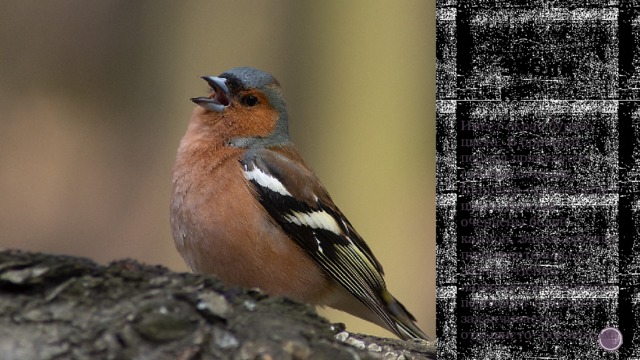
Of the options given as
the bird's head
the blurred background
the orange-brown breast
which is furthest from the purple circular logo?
the bird's head

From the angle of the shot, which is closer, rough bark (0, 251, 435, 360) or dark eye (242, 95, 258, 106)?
rough bark (0, 251, 435, 360)

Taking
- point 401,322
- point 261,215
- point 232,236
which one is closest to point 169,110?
point 261,215

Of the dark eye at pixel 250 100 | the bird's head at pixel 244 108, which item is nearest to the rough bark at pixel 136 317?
the bird's head at pixel 244 108

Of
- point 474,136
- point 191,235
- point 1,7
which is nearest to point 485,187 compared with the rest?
point 474,136

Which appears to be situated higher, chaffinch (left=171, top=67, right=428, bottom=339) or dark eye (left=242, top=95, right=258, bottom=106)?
dark eye (left=242, top=95, right=258, bottom=106)

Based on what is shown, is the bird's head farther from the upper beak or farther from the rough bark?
the rough bark

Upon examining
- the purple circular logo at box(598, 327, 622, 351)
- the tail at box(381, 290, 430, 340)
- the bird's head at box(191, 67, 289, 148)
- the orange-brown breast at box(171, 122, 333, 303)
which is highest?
the bird's head at box(191, 67, 289, 148)

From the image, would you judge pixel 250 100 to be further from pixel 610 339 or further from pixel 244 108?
pixel 610 339

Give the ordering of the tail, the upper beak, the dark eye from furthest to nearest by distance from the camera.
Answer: the dark eye, the upper beak, the tail
